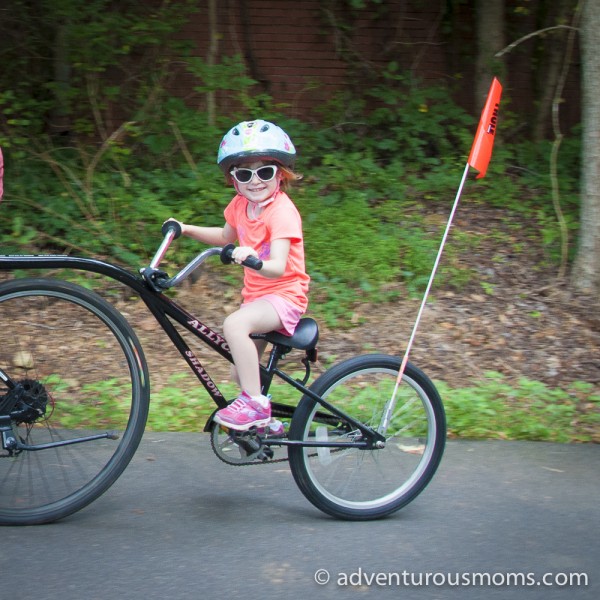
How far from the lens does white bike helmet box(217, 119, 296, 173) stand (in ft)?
11.8

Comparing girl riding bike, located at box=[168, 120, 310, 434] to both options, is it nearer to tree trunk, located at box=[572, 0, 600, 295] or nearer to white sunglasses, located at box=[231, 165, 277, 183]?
white sunglasses, located at box=[231, 165, 277, 183]

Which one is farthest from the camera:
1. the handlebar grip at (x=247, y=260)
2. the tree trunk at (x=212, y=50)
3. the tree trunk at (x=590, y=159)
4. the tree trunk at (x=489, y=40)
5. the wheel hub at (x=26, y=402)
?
the tree trunk at (x=489, y=40)

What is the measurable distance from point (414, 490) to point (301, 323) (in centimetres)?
89

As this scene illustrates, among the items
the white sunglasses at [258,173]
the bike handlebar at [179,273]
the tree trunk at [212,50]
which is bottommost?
the bike handlebar at [179,273]

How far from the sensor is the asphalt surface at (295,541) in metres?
3.18

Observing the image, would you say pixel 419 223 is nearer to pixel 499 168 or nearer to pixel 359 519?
pixel 499 168

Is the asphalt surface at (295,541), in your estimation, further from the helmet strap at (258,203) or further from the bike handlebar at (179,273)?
the helmet strap at (258,203)

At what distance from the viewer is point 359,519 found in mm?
3773

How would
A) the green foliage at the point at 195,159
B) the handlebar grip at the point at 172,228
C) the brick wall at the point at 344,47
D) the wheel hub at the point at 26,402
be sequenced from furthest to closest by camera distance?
the brick wall at the point at 344,47, the green foliage at the point at 195,159, the handlebar grip at the point at 172,228, the wheel hub at the point at 26,402

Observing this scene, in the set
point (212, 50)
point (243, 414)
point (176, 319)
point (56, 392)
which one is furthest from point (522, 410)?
point (212, 50)

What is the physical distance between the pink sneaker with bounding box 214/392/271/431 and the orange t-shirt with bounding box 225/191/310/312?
1.47 ft

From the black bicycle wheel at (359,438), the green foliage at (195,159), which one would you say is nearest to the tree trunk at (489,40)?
the green foliage at (195,159)
